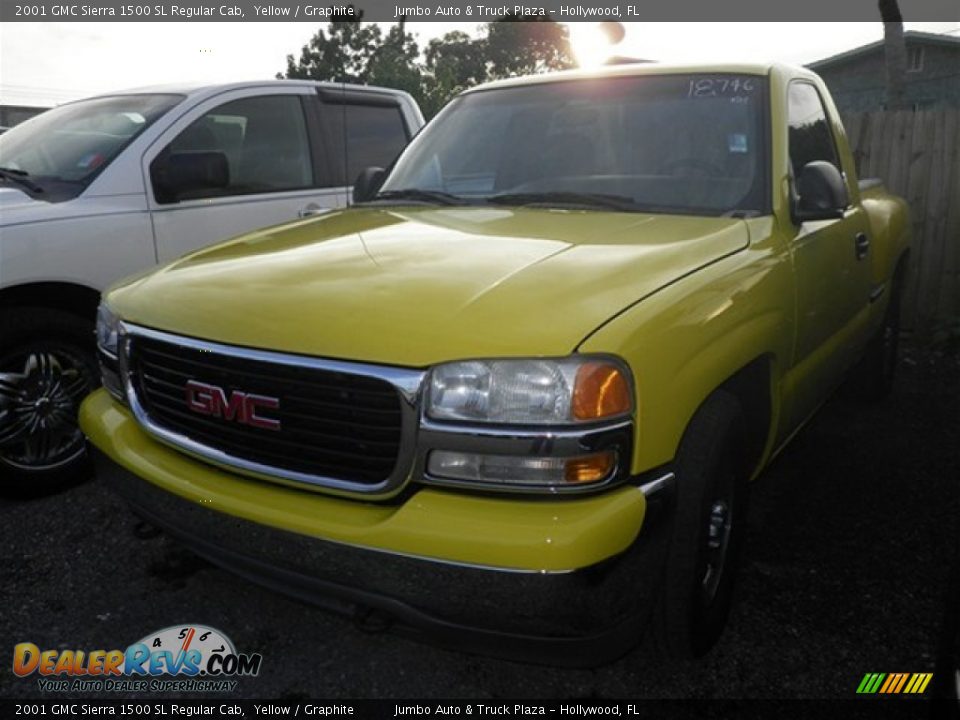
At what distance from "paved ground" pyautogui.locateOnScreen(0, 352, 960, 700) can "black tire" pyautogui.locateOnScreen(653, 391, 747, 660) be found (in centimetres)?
19

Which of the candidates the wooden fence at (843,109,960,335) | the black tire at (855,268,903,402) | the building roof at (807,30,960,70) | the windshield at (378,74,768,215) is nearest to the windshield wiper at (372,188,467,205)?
the windshield at (378,74,768,215)

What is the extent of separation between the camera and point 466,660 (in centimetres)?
256

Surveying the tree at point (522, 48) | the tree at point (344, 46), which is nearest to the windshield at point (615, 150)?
the tree at point (344, 46)

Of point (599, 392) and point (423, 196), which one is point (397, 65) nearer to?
point (423, 196)

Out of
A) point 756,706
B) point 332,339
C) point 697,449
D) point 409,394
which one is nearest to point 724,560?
point 756,706

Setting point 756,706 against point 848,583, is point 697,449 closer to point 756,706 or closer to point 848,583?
point 756,706

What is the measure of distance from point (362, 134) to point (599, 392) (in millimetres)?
4062

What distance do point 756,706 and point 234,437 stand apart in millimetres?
1666

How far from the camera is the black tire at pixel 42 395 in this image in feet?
11.5

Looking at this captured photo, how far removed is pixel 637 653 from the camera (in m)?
2.58

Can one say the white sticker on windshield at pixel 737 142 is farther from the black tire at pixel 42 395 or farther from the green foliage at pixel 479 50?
the green foliage at pixel 479 50

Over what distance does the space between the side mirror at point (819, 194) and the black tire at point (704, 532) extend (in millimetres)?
922

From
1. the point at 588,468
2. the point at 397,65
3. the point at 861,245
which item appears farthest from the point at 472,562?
the point at 397,65

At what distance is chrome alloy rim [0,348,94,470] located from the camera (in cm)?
352
